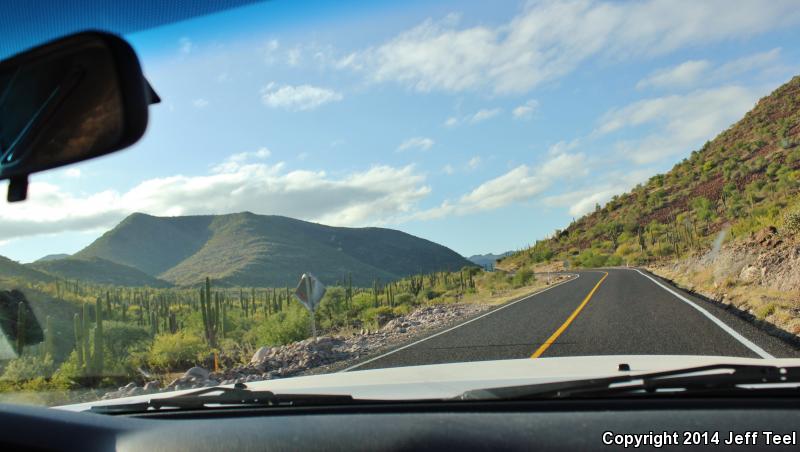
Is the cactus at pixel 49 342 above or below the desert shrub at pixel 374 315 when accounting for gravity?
above

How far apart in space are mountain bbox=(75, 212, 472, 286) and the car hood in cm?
11352

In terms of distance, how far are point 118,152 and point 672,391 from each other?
2709 millimetres

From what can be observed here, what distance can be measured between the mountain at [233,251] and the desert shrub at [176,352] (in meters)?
100

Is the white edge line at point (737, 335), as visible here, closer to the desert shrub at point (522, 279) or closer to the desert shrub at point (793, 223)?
the desert shrub at point (793, 223)

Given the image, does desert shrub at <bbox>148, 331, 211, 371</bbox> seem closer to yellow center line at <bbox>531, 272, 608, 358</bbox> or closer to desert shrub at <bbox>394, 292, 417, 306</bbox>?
yellow center line at <bbox>531, 272, 608, 358</bbox>

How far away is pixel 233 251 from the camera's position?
150m

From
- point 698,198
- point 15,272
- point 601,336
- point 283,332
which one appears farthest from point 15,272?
point 698,198

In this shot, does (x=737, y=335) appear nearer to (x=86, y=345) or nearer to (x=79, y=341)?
(x=86, y=345)

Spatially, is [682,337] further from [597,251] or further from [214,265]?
[214,265]

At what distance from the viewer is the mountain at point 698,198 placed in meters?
65.5

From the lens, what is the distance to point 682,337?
11.0 m

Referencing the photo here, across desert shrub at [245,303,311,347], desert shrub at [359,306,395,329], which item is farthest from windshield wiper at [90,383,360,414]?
desert shrub at [359,306,395,329]

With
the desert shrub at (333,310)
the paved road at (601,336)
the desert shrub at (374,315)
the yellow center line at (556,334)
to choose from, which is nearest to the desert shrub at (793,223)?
the paved road at (601,336)

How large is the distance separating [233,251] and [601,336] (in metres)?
145
